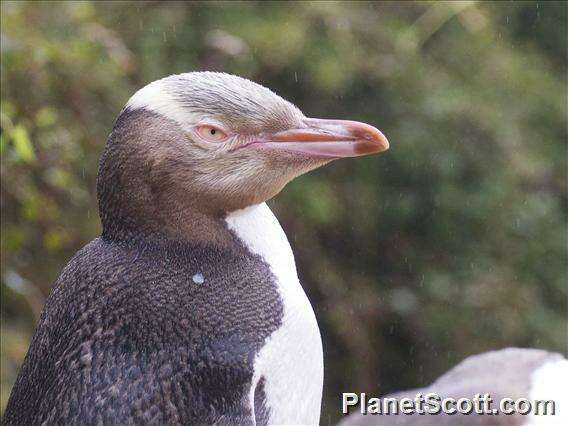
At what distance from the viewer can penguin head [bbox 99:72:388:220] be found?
126 centimetres

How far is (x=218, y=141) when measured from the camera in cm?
128

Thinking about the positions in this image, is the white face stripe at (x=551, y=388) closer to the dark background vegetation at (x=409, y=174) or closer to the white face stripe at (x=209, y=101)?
the white face stripe at (x=209, y=101)

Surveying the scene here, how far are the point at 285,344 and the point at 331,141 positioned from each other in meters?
0.27

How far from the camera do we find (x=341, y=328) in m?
3.58

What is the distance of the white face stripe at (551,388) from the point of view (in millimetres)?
1748

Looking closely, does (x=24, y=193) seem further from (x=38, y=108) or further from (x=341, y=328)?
(x=341, y=328)

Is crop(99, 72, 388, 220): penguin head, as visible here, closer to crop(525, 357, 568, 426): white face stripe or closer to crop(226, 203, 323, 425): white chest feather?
crop(226, 203, 323, 425): white chest feather

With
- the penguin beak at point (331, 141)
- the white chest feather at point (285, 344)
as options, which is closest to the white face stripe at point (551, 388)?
the white chest feather at point (285, 344)

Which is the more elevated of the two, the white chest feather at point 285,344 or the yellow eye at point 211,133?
the yellow eye at point 211,133

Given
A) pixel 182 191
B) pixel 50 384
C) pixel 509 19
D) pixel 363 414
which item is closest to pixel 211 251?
pixel 182 191

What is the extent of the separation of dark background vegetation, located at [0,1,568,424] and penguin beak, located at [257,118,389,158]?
185 cm

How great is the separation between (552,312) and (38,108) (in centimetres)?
197

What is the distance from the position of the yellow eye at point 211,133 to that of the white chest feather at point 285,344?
0.10 meters

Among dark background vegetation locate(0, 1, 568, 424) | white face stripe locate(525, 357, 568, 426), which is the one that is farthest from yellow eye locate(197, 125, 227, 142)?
dark background vegetation locate(0, 1, 568, 424)
